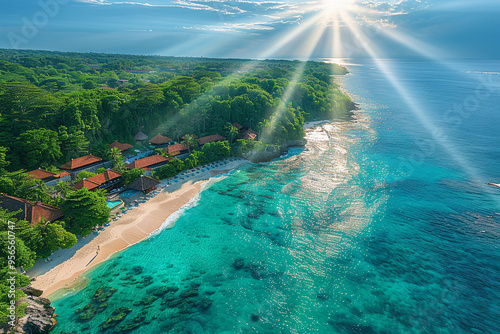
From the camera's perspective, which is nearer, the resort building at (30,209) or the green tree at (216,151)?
Result: the resort building at (30,209)

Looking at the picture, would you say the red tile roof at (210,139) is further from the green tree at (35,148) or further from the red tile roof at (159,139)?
the green tree at (35,148)

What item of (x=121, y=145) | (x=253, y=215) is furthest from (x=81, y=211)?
(x=121, y=145)

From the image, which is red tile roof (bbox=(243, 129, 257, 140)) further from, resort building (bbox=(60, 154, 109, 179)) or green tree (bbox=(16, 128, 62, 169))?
green tree (bbox=(16, 128, 62, 169))

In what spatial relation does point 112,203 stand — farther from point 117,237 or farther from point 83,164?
point 83,164

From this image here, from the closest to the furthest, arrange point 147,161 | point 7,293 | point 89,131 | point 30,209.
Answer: point 7,293 < point 30,209 < point 147,161 < point 89,131

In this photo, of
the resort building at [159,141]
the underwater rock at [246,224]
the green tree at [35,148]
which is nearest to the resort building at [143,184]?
the green tree at [35,148]

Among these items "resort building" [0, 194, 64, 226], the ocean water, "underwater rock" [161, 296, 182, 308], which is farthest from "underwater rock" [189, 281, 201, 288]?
"resort building" [0, 194, 64, 226]

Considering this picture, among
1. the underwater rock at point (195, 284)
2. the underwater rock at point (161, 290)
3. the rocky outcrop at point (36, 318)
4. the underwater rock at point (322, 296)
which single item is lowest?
the underwater rock at point (322, 296)

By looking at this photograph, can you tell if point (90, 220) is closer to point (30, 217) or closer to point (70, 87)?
point (30, 217)
